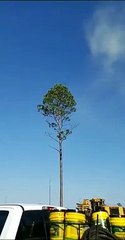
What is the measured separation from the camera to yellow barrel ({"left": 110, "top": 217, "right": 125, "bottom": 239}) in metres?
5.62

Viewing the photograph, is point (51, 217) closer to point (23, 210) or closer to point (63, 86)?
point (23, 210)

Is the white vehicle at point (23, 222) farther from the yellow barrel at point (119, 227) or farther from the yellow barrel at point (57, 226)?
the yellow barrel at point (119, 227)

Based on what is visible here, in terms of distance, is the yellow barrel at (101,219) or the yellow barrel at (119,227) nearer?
the yellow barrel at (119,227)

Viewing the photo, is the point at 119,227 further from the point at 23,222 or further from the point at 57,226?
the point at 23,222

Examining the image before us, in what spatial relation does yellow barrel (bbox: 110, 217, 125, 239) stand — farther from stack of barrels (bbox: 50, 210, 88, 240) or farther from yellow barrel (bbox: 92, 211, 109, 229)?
stack of barrels (bbox: 50, 210, 88, 240)

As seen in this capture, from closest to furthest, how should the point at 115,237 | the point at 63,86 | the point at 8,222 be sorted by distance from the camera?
the point at 115,237
the point at 8,222
the point at 63,86

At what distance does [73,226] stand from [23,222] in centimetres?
71

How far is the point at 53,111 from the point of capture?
29109 millimetres

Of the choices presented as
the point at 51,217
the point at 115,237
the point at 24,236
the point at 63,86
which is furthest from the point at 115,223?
the point at 63,86

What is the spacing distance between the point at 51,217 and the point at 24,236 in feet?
1.43

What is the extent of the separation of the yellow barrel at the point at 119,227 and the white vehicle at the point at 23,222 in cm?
90

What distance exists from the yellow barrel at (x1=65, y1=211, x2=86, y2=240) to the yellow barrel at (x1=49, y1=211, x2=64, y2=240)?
0.08 meters

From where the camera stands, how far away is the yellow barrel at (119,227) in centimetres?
562

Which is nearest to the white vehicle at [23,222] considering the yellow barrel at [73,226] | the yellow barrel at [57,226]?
the yellow barrel at [57,226]
